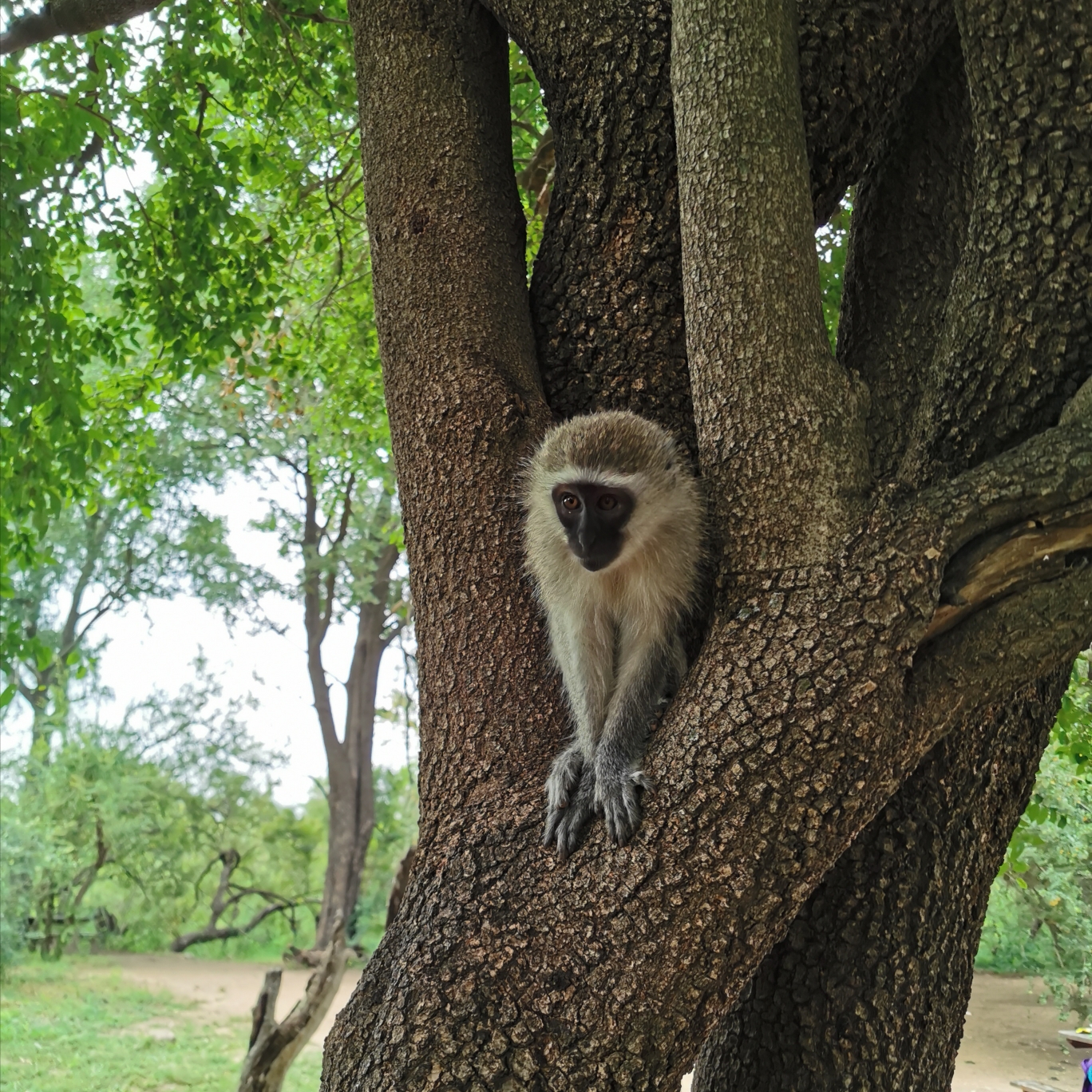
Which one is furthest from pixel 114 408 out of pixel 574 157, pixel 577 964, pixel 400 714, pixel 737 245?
pixel 400 714

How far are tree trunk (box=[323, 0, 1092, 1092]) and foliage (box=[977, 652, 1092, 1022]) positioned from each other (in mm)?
2142

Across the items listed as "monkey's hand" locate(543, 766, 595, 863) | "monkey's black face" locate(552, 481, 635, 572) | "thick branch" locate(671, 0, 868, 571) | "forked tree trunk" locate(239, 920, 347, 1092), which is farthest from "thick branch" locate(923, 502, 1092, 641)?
"forked tree trunk" locate(239, 920, 347, 1092)

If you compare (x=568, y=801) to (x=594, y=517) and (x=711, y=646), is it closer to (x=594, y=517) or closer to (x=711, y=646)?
(x=711, y=646)

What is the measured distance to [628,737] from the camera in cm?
212

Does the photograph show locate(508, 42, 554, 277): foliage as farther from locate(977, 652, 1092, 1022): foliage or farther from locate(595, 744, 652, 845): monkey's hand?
locate(595, 744, 652, 845): monkey's hand

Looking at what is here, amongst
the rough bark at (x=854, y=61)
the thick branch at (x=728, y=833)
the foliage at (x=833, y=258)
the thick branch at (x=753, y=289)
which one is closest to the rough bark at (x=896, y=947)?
the thick branch at (x=728, y=833)

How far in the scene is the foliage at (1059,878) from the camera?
385cm

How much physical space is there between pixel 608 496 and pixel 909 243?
88 centimetres

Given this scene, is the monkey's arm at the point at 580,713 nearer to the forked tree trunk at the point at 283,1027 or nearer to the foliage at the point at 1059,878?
the foliage at the point at 1059,878

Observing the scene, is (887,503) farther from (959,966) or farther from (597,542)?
(959,966)

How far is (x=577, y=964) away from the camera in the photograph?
1.54 metres

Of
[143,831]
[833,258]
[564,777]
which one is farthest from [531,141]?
[143,831]

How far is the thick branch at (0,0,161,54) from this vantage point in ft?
10.0

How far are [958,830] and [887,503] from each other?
68cm
